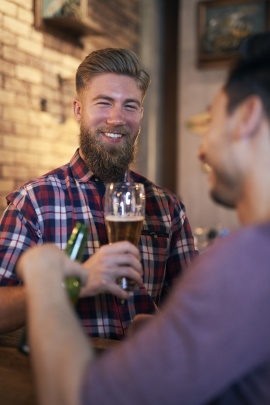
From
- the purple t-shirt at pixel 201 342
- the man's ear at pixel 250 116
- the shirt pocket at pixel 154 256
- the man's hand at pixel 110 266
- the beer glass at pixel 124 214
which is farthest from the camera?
the shirt pocket at pixel 154 256

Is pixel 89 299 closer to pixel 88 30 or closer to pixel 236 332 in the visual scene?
pixel 236 332

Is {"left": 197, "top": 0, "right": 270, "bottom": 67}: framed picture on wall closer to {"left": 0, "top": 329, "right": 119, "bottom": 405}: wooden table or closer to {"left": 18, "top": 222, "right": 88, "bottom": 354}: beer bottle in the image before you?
{"left": 0, "top": 329, "right": 119, "bottom": 405}: wooden table

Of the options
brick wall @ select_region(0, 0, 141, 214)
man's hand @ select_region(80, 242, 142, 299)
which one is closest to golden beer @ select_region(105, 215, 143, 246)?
man's hand @ select_region(80, 242, 142, 299)

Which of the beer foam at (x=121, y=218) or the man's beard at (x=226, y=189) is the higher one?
the man's beard at (x=226, y=189)

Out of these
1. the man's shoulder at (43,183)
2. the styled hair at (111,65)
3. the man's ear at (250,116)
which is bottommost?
the man's shoulder at (43,183)

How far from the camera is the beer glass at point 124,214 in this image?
126cm

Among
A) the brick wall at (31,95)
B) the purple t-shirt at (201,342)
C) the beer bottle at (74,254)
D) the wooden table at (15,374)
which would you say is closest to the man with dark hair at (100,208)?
the wooden table at (15,374)

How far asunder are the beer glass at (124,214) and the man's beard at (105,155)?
1.41ft

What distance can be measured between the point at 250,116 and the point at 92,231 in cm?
91

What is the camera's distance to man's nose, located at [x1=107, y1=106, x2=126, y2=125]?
5.94ft

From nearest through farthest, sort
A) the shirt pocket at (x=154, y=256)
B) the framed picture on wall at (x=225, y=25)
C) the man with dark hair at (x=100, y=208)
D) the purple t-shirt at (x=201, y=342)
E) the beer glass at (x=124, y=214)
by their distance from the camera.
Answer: the purple t-shirt at (x=201, y=342) < the beer glass at (x=124, y=214) < the man with dark hair at (x=100, y=208) < the shirt pocket at (x=154, y=256) < the framed picture on wall at (x=225, y=25)

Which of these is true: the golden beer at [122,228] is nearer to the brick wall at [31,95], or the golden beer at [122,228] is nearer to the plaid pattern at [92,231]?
the plaid pattern at [92,231]

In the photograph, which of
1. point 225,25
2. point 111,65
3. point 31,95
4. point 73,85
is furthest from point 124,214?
point 225,25

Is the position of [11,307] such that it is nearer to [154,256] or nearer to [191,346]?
[154,256]
